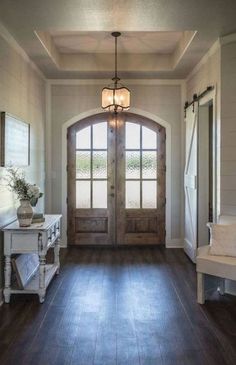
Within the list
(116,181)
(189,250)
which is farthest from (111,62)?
(189,250)

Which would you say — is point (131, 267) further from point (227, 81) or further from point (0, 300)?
point (227, 81)

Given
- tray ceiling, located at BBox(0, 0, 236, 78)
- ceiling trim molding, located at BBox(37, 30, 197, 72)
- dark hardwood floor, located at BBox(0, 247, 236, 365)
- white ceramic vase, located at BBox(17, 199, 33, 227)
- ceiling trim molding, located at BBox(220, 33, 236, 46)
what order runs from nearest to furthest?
dark hardwood floor, located at BBox(0, 247, 236, 365) < tray ceiling, located at BBox(0, 0, 236, 78) < white ceramic vase, located at BBox(17, 199, 33, 227) < ceiling trim molding, located at BBox(220, 33, 236, 46) < ceiling trim molding, located at BBox(37, 30, 197, 72)

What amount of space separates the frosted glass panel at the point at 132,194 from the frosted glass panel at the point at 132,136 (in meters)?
0.66

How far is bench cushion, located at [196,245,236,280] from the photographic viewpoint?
139 inches

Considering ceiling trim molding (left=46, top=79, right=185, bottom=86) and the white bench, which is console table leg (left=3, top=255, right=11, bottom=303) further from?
ceiling trim molding (left=46, top=79, right=185, bottom=86)

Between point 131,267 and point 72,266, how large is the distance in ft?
2.81

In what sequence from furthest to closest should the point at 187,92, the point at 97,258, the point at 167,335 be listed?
the point at 187,92, the point at 97,258, the point at 167,335

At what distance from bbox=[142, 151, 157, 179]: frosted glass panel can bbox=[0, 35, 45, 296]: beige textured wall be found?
176 cm

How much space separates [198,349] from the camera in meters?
2.81

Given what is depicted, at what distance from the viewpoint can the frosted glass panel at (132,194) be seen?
639 centimetres

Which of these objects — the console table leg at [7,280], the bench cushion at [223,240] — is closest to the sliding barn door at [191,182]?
the bench cushion at [223,240]

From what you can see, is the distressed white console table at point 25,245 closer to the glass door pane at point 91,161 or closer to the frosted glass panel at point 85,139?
the glass door pane at point 91,161

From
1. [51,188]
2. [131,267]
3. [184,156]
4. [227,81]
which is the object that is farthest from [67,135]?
[227,81]

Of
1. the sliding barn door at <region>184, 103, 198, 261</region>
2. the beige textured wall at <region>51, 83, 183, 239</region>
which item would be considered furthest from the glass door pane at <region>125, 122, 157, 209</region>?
the sliding barn door at <region>184, 103, 198, 261</region>
